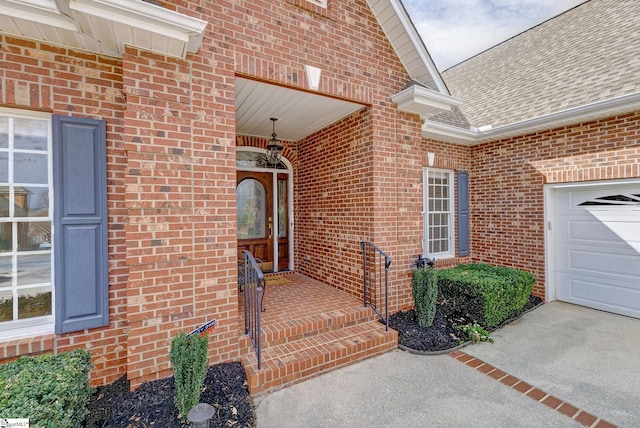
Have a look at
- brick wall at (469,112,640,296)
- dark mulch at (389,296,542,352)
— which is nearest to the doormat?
dark mulch at (389,296,542,352)

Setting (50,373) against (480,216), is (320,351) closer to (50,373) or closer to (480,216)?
(50,373)

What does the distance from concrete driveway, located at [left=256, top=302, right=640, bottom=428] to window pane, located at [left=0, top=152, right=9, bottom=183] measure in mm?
3133

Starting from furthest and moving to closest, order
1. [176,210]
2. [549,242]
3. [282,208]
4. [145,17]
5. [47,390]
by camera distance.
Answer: [282,208] < [549,242] < [176,210] < [145,17] < [47,390]

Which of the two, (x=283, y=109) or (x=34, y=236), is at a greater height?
(x=283, y=109)

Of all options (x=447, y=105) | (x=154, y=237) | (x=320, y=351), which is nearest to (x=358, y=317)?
(x=320, y=351)

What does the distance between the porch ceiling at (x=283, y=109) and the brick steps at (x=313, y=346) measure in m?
3.00

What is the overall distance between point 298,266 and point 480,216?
442 cm

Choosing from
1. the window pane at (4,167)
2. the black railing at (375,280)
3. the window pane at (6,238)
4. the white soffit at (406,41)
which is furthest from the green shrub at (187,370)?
the white soffit at (406,41)

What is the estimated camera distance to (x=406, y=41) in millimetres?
4234

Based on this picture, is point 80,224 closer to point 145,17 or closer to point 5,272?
point 5,272

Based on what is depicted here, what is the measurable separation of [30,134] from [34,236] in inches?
37.8

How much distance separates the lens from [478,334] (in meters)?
4.01

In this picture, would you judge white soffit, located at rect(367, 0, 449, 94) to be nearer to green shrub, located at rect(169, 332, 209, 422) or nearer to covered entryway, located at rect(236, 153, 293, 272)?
covered entryway, located at rect(236, 153, 293, 272)

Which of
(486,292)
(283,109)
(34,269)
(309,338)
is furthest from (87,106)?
(486,292)
